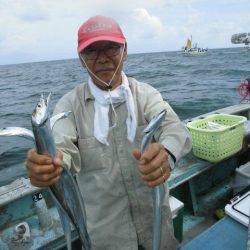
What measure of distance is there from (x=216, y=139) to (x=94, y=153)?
227cm

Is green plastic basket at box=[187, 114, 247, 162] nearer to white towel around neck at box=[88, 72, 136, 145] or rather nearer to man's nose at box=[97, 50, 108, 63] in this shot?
white towel around neck at box=[88, 72, 136, 145]

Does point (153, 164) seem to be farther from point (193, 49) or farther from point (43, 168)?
→ point (193, 49)

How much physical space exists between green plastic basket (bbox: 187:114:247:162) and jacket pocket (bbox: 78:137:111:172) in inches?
83.7

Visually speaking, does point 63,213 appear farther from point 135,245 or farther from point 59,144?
point 135,245

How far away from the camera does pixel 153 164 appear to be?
5.08ft

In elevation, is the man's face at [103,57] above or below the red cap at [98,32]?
below

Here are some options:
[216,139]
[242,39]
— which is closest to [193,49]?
[242,39]

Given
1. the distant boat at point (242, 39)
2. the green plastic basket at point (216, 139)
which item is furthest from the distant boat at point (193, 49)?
the green plastic basket at point (216, 139)

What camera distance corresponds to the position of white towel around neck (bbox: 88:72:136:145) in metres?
2.08

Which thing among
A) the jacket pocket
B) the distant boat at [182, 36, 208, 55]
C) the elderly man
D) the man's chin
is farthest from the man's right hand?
the distant boat at [182, 36, 208, 55]

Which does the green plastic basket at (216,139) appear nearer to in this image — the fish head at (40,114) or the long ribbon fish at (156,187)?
the long ribbon fish at (156,187)

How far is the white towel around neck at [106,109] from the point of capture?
208cm

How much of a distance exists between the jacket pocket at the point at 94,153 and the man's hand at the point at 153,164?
23.9 inches

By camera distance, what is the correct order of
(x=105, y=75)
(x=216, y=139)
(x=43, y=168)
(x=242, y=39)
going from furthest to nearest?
1. (x=242, y=39)
2. (x=216, y=139)
3. (x=105, y=75)
4. (x=43, y=168)
